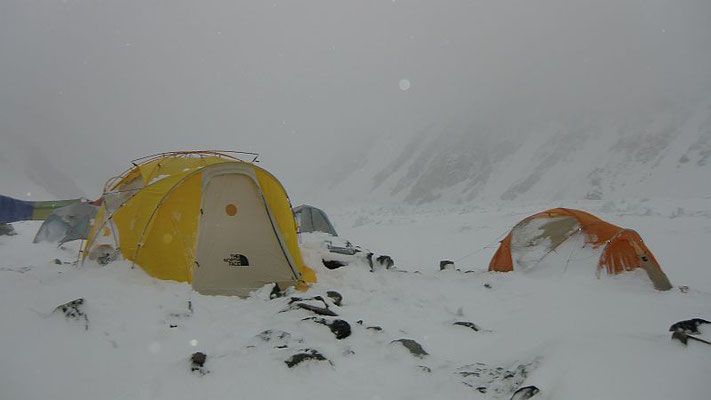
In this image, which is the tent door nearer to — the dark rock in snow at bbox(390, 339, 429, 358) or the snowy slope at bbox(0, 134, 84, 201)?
the dark rock in snow at bbox(390, 339, 429, 358)

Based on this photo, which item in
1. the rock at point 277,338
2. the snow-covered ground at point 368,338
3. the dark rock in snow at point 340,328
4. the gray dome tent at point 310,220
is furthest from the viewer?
the gray dome tent at point 310,220

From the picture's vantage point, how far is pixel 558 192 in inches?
1932

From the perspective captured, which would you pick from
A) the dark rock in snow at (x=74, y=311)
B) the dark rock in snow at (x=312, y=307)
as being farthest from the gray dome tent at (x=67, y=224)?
the dark rock in snow at (x=312, y=307)

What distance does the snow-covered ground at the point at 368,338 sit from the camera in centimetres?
368

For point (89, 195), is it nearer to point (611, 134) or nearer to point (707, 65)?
point (611, 134)

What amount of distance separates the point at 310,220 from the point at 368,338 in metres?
11.1

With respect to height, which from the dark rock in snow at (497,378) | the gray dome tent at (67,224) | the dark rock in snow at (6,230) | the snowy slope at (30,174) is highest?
the dark rock in snow at (497,378)

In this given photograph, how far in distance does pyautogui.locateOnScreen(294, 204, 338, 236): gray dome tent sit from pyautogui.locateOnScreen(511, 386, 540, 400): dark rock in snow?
12970 millimetres

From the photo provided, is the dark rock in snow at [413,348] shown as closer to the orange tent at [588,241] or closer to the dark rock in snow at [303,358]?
the dark rock in snow at [303,358]

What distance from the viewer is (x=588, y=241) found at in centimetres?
936

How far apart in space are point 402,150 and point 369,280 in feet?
282

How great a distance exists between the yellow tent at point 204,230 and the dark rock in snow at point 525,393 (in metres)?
5.12

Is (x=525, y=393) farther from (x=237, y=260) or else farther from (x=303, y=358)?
(x=237, y=260)

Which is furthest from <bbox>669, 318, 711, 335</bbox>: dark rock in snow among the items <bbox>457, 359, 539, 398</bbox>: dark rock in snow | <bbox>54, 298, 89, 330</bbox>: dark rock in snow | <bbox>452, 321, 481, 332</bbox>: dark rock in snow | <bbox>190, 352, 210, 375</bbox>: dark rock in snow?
<bbox>54, 298, 89, 330</bbox>: dark rock in snow
